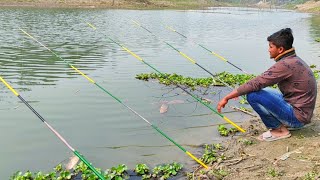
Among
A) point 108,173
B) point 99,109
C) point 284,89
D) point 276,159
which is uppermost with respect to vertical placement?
point 284,89

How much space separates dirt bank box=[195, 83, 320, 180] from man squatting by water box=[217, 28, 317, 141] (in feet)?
1.12

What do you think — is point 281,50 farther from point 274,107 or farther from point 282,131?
point 282,131

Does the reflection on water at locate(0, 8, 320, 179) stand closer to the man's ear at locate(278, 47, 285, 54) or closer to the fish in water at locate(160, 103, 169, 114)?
the fish in water at locate(160, 103, 169, 114)

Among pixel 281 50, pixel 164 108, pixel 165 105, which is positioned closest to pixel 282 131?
pixel 281 50

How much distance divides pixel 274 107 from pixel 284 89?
41 cm

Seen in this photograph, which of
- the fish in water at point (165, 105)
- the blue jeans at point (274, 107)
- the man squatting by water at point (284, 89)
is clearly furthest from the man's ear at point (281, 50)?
the fish in water at point (165, 105)

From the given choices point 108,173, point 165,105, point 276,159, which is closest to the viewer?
point 276,159

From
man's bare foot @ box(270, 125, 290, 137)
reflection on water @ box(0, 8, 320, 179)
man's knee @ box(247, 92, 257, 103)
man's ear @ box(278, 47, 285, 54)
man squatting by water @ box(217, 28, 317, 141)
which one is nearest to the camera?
man squatting by water @ box(217, 28, 317, 141)

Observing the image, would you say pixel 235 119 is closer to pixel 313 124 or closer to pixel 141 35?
pixel 313 124

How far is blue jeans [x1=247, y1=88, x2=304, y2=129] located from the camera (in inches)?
282

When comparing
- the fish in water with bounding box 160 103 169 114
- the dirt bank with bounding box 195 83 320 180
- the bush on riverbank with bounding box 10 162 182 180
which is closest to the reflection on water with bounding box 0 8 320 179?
the fish in water with bounding box 160 103 169 114

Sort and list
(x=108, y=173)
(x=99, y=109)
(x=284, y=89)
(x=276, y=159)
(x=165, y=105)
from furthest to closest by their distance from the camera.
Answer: (x=165, y=105), (x=99, y=109), (x=284, y=89), (x=108, y=173), (x=276, y=159)

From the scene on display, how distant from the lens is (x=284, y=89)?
723 centimetres

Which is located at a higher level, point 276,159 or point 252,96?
point 252,96
